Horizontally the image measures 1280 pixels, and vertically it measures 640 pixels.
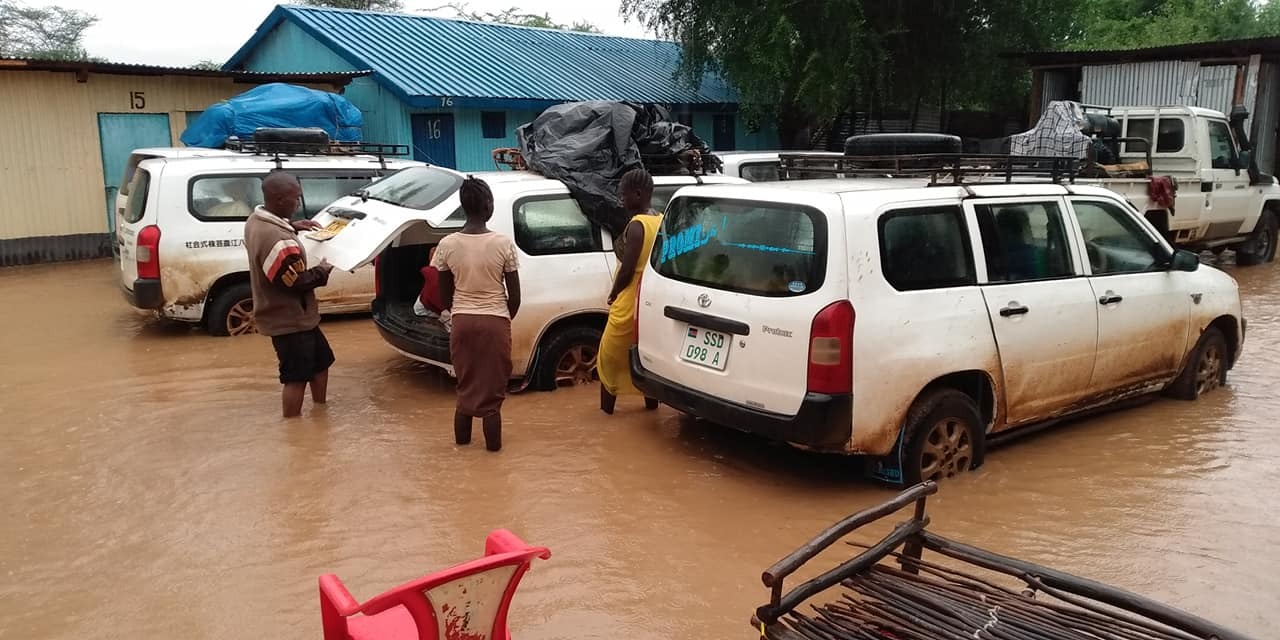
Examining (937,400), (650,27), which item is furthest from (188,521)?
(650,27)

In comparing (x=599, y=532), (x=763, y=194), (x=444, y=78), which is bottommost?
(x=599, y=532)

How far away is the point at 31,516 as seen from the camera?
482 cm

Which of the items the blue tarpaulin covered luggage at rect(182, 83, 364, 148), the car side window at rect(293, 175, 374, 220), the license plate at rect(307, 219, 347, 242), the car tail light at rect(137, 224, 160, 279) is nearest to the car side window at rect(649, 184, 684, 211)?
the license plate at rect(307, 219, 347, 242)

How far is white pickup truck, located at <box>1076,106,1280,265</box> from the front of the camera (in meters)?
11.2

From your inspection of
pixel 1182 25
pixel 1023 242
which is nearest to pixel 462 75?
pixel 1023 242

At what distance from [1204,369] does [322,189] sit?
25.2 ft

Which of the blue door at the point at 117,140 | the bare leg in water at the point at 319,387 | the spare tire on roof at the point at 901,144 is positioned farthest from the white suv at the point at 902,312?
the blue door at the point at 117,140

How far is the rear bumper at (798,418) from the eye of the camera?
450 centimetres

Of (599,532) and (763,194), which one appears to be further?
(763,194)

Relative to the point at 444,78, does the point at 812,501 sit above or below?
below

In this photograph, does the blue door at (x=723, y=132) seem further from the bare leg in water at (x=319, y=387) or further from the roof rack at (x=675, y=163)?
the bare leg in water at (x=319, y=387)

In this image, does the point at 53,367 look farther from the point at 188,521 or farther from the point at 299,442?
the point at 188,521

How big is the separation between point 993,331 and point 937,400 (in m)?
0.51

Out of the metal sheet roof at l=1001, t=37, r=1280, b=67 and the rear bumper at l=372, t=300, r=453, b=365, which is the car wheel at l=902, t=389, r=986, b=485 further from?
the metal sheet roof at l=1001, t=37, r=1280, b=67
